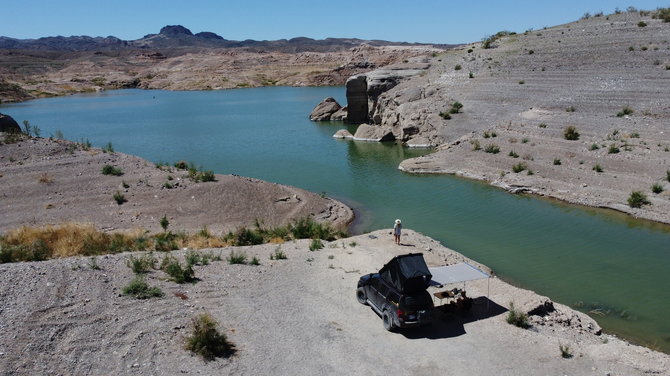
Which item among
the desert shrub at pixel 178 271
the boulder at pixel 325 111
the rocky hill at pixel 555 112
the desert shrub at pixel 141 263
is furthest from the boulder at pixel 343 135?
the desert shrub at pixel 178 271

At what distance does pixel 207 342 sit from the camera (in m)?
11.5

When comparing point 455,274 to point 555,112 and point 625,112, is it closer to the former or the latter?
point 625,112

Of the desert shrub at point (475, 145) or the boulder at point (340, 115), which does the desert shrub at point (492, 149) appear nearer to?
the desert shrub at point (475, 145)

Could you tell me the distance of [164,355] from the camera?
36.7ft

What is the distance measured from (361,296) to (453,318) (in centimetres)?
267

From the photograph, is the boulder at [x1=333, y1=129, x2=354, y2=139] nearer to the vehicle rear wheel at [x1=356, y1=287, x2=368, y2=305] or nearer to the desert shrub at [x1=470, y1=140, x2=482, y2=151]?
the desert shrub at [x1=470, y1=140, x2=482, y2=151]

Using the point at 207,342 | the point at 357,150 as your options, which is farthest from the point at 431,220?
the point at 357,150

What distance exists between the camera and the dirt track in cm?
1098

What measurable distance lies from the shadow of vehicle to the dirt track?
4 cm

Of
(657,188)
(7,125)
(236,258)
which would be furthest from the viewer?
(7,125)

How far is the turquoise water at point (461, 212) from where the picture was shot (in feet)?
58.3

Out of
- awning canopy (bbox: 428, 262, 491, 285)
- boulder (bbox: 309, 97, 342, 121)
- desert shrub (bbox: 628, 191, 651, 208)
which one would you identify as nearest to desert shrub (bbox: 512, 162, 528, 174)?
desert shrub (bbox: 628, 191, 651, 208)

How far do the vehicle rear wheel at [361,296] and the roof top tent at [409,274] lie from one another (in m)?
1.44

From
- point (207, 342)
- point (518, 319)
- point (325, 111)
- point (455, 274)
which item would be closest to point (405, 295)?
point (455, 274)
